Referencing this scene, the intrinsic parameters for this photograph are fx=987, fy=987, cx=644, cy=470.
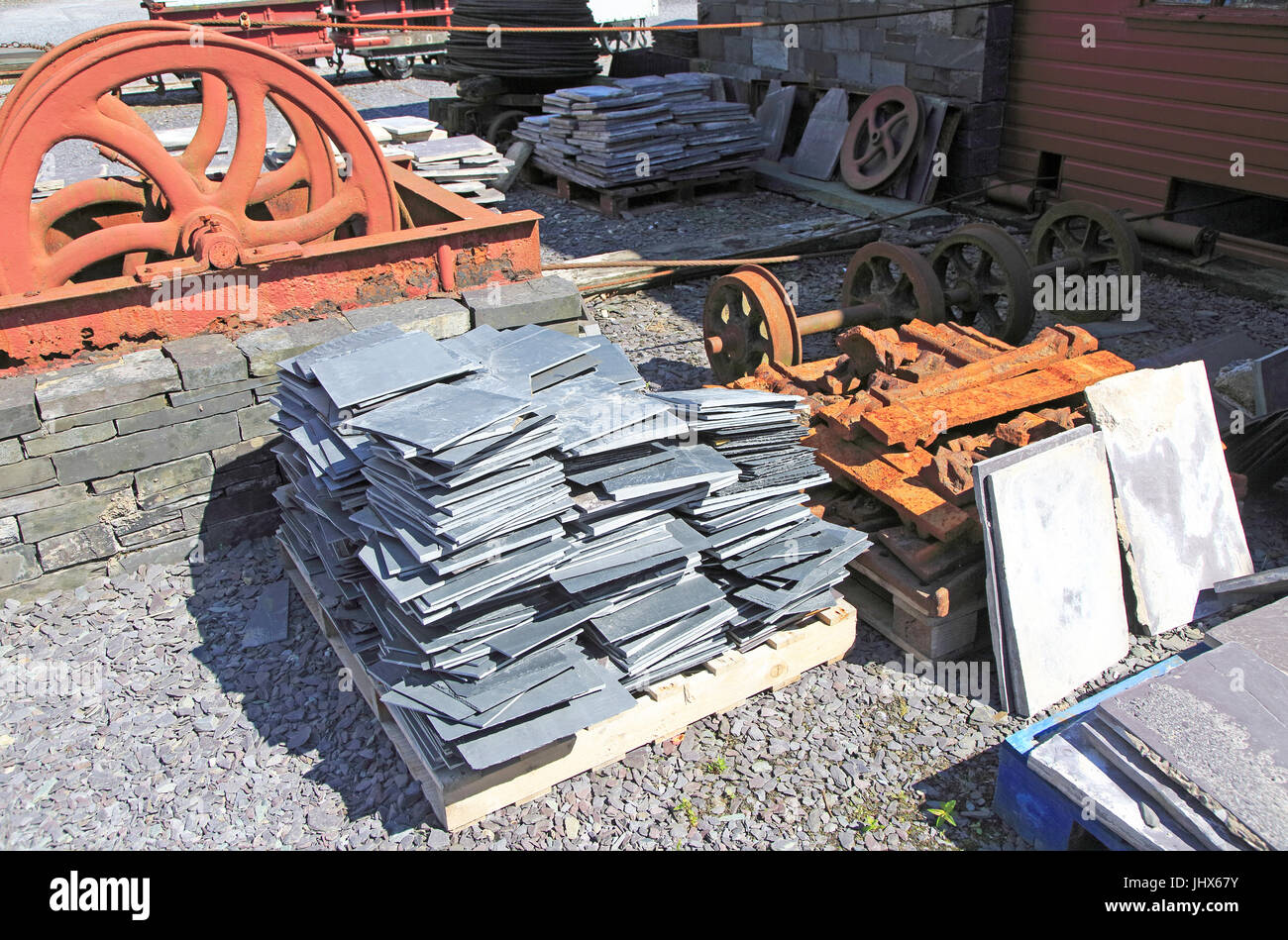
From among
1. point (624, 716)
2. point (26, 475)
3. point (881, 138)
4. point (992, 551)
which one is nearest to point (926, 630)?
point (992, 551)

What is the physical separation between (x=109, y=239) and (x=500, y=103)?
25.6 ft

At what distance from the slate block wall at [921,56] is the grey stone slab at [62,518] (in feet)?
26.2

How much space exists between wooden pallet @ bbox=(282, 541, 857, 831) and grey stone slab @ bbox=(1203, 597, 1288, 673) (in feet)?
4.36

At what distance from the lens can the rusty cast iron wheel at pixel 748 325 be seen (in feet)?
16.9

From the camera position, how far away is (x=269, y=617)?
436cm

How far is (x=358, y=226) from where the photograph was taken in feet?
20.1

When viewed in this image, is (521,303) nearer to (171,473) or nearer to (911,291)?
(171,473)

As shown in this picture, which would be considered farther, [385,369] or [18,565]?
[18,565]

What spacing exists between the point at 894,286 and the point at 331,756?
13.5 ft

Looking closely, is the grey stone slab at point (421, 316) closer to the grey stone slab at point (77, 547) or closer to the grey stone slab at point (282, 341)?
the grey stone slab at point (282, 341)

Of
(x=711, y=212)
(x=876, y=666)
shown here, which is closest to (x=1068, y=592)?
(x=876, y=666)

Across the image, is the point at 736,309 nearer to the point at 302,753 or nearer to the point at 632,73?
the point at 302,753

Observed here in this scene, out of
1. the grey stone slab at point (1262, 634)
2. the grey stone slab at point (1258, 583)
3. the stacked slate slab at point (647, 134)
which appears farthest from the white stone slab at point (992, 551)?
the stacked slate slab at point (647, 134)

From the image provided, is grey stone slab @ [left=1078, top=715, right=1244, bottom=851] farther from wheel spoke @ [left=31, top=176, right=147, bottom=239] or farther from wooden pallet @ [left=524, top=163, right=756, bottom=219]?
wooden pallet @ [left=524, top=163, right=756, bottom=219]
